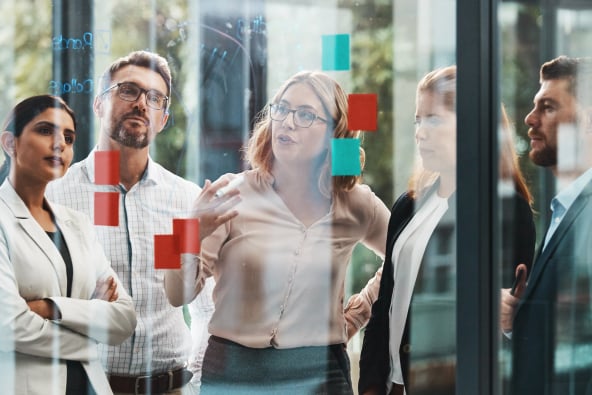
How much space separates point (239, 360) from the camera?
294cm

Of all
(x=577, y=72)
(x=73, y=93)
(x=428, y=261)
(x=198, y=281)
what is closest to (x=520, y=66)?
(x=577, y=72)

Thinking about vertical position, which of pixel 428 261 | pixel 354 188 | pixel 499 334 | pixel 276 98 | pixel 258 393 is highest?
pixel 276 98

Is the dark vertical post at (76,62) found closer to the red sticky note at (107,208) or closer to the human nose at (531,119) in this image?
the red sticky note at (107,208)

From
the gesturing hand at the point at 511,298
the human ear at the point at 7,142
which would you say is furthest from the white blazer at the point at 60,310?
the gesturing hand at the point at 511,298

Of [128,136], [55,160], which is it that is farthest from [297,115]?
[55,160]

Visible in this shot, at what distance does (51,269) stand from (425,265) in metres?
1.25

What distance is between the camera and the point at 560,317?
2.89 m

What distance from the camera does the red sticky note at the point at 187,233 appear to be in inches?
115

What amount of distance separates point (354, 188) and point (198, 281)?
0.61 m

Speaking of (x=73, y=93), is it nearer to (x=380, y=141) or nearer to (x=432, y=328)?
(x=380, y=141)

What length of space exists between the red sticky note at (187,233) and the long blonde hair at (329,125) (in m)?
0.28

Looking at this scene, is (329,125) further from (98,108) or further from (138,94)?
(98,108)

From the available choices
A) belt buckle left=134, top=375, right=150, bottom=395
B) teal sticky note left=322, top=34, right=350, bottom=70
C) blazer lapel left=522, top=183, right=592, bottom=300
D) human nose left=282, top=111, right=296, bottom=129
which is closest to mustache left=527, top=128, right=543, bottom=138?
blazer lapel left=522, top=183, right=592, bottom=300

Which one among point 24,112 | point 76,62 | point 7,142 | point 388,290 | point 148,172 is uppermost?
point 76,62
